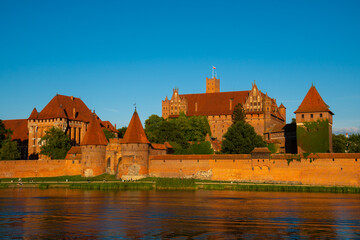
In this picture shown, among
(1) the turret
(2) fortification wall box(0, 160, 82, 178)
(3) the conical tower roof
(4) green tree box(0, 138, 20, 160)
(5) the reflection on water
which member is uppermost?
(1) the turret

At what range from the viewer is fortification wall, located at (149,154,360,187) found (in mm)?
40656

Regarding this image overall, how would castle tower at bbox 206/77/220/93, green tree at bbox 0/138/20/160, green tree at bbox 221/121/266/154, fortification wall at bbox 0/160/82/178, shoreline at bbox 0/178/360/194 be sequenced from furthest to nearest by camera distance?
castle tower at bbox 206/77/220/93
green tree at bbox 0/138/20/160
green tree at bbox 221/121/266/154
fortification wall at bbox 0/160/82/178
shoreline at bbox 0/178/360/194

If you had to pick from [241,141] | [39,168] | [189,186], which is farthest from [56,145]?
[241,141]

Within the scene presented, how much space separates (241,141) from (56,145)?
21287 millimetres

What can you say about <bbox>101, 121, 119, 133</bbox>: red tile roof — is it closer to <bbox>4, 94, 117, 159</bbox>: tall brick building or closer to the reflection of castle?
<bbox>4, 94, 117, 159</bbox>: tall brick building

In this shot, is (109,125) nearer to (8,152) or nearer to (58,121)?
(58,121)

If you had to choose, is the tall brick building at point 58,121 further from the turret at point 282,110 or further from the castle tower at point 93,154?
the turret at point 282,110

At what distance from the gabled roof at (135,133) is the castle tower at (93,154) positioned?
3480 mm

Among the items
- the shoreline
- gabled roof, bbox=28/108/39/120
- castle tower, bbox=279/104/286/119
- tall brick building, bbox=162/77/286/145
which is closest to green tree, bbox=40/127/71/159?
gabled roof, bbox=28/108/39/120

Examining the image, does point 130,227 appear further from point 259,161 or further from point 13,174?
point 13,174

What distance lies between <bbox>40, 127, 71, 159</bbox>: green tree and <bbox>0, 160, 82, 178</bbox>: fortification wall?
340 cm

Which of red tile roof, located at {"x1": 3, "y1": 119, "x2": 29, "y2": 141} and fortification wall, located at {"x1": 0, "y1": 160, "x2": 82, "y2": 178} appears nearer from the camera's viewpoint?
fortification wall, located at {"x1": 0, "y1": 160, "x2": 82, "y2": 178}

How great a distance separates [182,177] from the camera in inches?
1816

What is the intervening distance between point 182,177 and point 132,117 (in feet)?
25.9
